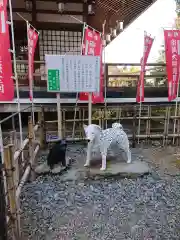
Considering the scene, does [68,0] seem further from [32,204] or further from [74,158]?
[32,204]

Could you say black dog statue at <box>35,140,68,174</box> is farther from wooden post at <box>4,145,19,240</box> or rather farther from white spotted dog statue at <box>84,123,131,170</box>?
wooden post at <box>4,145,19,240</box>

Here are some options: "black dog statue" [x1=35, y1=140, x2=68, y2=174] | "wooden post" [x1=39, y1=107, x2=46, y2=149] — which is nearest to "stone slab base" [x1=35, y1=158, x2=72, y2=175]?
"black dog statue" [x1=35, y1=140, x2=68, y2=174]

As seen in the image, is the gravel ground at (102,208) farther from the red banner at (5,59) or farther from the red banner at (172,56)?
the red banner at (172,56)

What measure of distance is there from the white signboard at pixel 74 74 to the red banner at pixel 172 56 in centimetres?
209

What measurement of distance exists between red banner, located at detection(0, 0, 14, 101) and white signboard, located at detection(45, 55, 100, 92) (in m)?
1.12

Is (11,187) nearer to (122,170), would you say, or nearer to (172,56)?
(122,170)

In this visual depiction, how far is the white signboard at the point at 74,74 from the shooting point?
4.41 metres

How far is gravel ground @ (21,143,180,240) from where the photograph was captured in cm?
247

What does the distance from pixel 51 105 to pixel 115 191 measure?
4036 mm

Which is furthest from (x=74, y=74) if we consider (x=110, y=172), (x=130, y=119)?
(x=130, y=119)

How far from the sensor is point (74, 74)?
445cm

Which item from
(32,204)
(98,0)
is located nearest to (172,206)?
Answer: (32,204)

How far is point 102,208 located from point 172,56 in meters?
4.26

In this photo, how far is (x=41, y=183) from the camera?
3.68 metres
